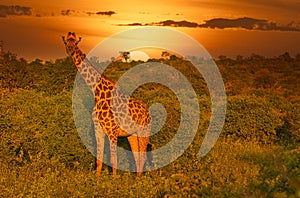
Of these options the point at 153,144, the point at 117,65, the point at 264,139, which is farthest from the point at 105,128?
the point at 117,65

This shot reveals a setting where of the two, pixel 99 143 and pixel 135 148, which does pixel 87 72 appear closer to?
pixel 99 143

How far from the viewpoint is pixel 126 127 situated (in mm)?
11156

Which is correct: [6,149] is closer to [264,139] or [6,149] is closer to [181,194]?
[181,194]

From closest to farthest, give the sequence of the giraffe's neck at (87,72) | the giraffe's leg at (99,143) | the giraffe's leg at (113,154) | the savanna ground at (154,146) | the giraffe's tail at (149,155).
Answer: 1. the savanna ground at (154,146)
2. the giraffe's leg at (113,154)
3. the giraffe's leg at (99,143)
4. the giraffe's neck at (87,72)
5. the giraffe's tail at (149,155)

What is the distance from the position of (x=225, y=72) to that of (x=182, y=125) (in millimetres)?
33330

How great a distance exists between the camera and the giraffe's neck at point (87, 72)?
11453 millimetres

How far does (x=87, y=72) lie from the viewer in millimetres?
11484

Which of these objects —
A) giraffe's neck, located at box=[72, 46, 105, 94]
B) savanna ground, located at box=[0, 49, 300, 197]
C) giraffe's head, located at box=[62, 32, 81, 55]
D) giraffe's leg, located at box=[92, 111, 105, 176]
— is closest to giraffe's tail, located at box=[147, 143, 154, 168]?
savanna ground, located at box=[0, 49, 300, 197]

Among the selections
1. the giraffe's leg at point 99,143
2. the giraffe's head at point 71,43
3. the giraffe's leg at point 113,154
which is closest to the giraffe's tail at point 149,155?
the giraffe's leg at point 113,154

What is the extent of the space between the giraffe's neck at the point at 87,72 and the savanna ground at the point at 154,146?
1.49 meters

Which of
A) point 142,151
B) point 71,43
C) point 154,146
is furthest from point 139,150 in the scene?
point 71,43

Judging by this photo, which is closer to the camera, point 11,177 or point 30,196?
point 30,196

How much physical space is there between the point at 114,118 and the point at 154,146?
1455mm

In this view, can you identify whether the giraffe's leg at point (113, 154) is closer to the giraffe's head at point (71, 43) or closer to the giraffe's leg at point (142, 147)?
the giraffe's leg at point (142, 147)
